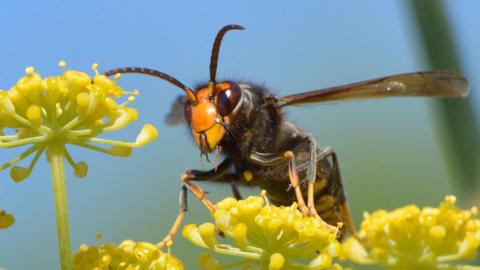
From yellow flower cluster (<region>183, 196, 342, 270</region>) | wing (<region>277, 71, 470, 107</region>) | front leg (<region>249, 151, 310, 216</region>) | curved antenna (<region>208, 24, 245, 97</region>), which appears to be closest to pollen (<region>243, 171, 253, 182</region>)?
front leg (<region>249, 151, 310, 216</region>)

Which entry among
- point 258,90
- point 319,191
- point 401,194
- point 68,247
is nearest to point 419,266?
point 68,247

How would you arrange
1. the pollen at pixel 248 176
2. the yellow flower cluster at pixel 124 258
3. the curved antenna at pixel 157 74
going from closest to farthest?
the yellow flower cluster at pixel 124 258, the curved antenna at pixel 157 74, the pollen at pixel 248 176

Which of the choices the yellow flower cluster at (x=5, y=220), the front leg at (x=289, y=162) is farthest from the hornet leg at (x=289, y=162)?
the yellow flower cluster at (x=5, y=220)

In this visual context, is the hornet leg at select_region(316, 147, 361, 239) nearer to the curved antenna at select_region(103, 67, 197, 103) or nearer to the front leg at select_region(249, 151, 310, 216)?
the front leg at select_region(249, 151, 310, 216)

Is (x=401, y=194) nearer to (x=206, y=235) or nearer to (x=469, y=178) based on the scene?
(x=469, y=178)

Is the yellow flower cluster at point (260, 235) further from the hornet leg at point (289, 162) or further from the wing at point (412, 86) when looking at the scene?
the wing at point (412, 86)
